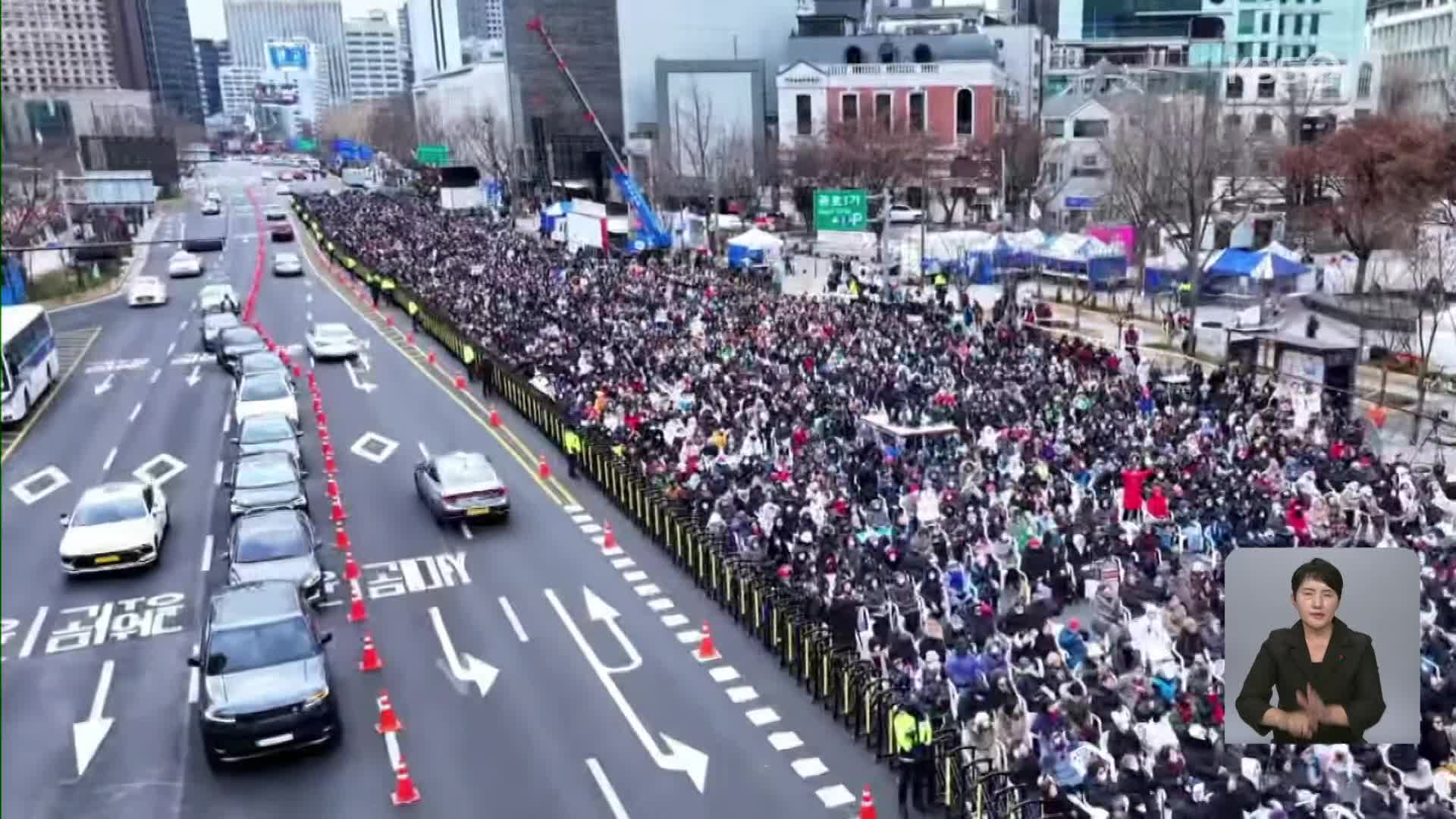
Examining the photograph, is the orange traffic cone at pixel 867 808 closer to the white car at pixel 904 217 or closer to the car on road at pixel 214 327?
the car on road at pixel 214 327

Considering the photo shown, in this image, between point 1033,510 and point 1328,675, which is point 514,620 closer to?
point 1033,510

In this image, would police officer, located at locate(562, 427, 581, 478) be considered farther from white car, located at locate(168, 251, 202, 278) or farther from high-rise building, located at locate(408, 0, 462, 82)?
high-rise building, located at locate(408, 0, 462, 82)

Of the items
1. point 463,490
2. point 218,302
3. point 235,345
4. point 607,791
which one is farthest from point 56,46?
point 218,302

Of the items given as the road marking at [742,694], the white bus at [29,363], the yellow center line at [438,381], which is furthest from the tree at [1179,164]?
the white bus at [29,363]

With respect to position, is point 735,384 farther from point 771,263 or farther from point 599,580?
point 771,263

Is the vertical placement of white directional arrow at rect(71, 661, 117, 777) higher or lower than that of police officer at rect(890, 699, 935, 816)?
lower

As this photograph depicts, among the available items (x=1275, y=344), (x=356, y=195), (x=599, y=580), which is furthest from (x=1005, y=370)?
(x=356, y=195)

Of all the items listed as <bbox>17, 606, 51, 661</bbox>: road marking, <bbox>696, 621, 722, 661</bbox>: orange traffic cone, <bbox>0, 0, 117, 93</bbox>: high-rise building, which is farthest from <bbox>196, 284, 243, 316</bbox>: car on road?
<bbox>696, 621, 722, 661</bbox>: orange traffic cone
